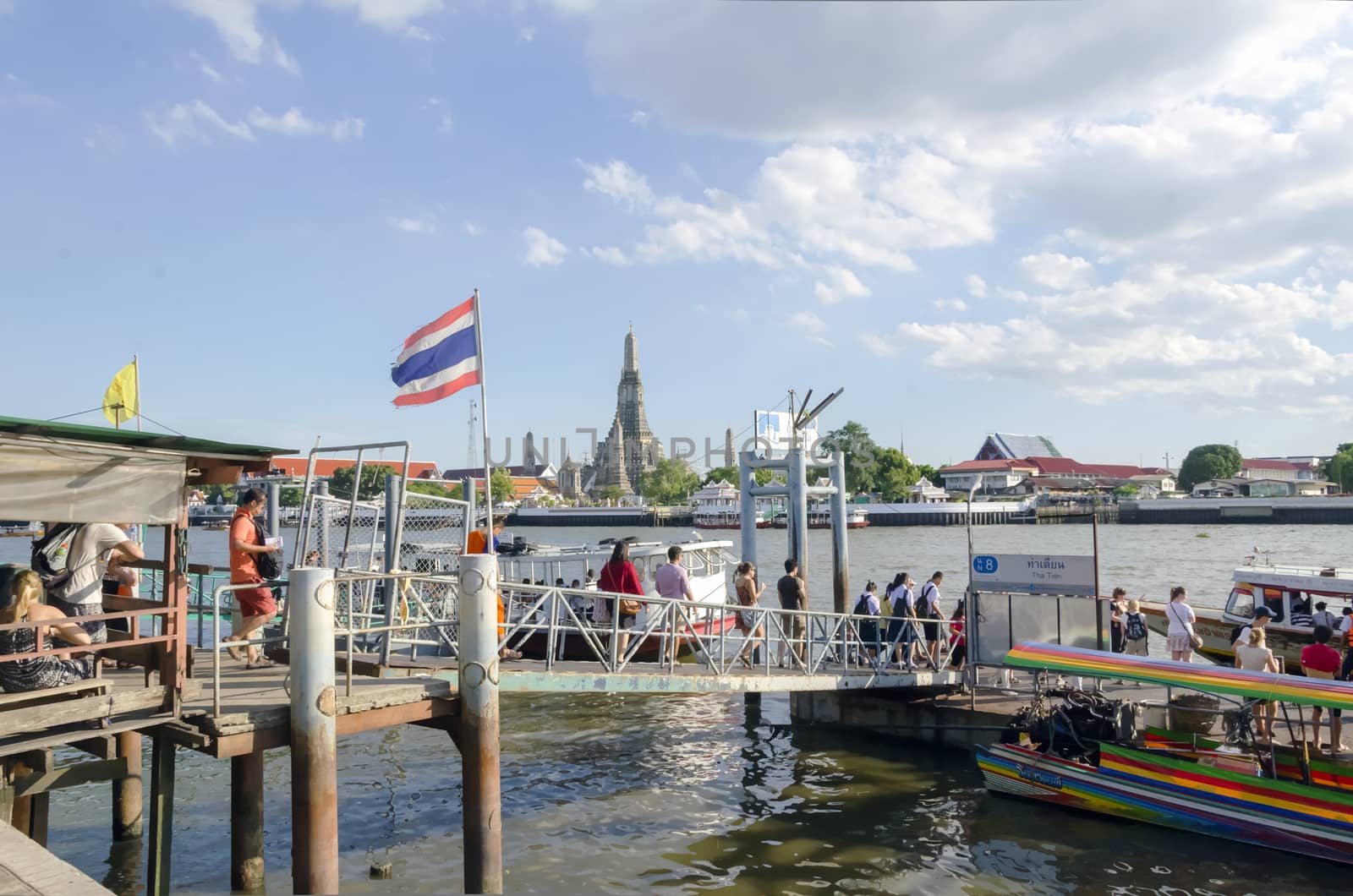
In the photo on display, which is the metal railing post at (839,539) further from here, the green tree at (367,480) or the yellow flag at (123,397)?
the yellow flag at (123,397)

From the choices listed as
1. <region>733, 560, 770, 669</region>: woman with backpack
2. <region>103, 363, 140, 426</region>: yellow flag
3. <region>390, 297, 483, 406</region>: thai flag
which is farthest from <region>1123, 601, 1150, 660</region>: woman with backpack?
<region>103, 363, 140, 426</region>: yellow flag

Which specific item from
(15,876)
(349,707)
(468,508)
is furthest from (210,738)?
(468,508)

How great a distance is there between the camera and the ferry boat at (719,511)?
381 ft

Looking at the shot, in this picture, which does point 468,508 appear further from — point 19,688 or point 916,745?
point 916,745

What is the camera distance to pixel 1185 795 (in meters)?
11.6

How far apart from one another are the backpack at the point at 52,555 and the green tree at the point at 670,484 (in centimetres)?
15273

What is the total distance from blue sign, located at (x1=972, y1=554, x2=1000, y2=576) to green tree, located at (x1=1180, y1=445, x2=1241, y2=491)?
498 feet

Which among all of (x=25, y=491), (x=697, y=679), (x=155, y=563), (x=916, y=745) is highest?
(x=25, y=491)

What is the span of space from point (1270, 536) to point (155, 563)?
84.3 m

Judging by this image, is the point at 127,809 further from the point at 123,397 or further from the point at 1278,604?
the point at 1278,604

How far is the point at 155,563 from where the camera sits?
8.86 metres

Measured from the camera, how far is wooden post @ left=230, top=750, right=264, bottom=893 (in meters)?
9.66

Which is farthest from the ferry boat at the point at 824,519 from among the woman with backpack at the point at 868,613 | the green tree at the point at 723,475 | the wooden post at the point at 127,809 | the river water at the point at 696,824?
the wooden post at the point at 127,809

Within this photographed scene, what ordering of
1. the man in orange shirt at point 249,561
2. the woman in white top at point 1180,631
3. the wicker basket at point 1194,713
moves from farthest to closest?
1. the woman in white top at point 1180,631
2. the wicker basket at point 1194,713
3. the man in orange shirt at point 249,561
